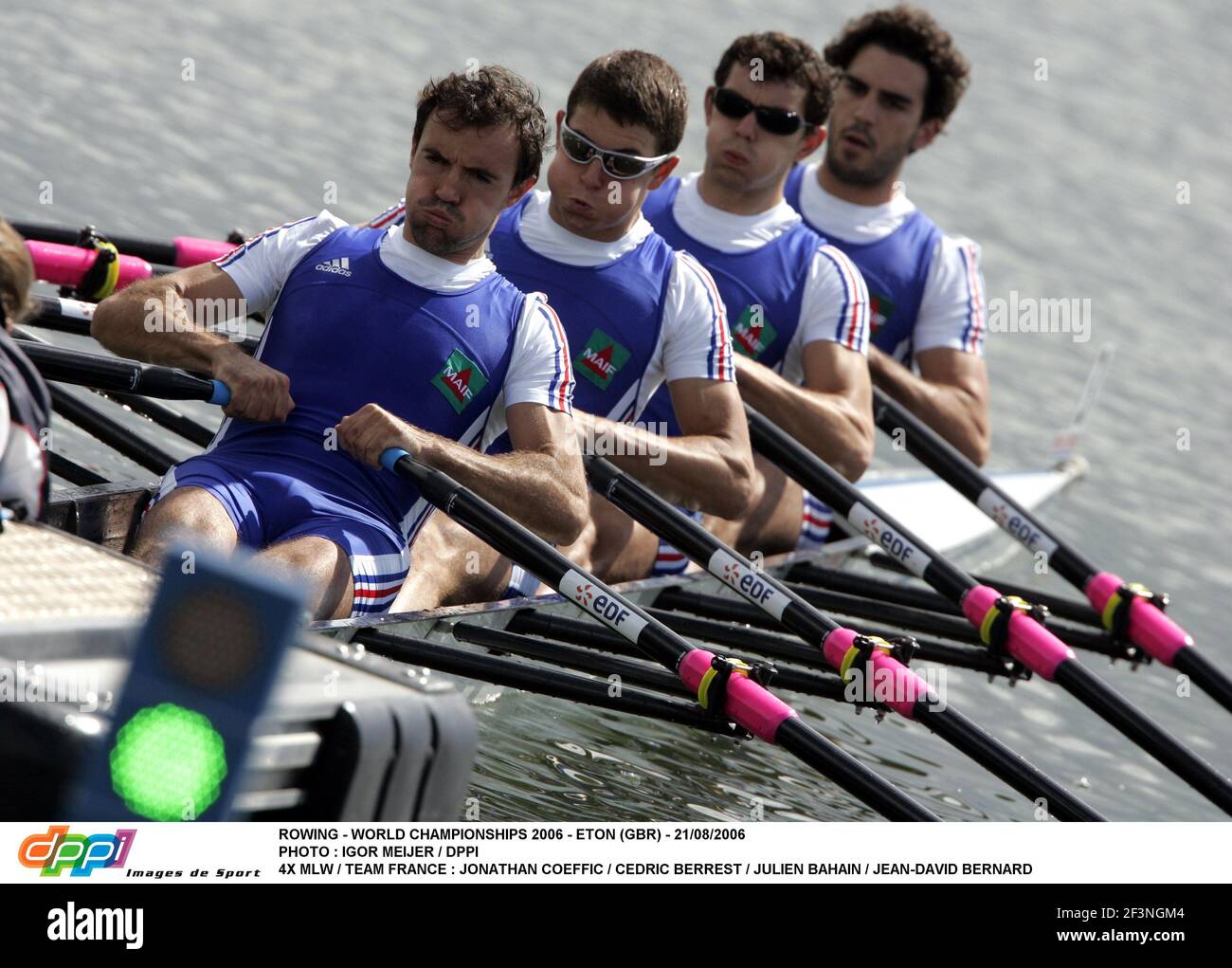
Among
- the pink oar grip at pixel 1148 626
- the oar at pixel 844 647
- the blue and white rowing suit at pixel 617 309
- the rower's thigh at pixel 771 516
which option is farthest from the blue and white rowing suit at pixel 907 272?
the oar at pixel 844 647

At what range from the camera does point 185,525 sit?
3906 millimetres

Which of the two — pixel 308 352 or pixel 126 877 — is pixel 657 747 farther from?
pixel 126 877

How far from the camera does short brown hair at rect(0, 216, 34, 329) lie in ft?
8.96

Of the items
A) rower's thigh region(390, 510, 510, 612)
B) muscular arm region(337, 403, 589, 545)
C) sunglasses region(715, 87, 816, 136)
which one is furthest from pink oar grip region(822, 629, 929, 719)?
sunglasses region(715, 87, 816, 136)

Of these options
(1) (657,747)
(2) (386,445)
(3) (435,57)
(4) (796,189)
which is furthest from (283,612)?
(3) (435,57)

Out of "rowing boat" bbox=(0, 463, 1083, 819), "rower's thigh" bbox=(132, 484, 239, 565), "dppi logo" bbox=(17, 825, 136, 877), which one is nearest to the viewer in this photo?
"dppi logo" bbox=(17, 825, 136, 877)

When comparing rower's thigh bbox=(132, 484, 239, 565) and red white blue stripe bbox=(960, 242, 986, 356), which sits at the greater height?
red white blue stripe bbox=(960, 242, 986, 356)

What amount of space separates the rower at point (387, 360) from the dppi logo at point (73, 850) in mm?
1841

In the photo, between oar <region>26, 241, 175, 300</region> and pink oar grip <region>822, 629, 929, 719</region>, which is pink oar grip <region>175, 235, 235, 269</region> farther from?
pink oar grip <region>822, 629, 929, 719</region>

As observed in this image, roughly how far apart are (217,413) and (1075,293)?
7.89 metres

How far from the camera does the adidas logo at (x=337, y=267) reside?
4355mm

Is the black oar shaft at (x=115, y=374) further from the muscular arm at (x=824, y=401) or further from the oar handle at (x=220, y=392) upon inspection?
the muscular arm at (x=824, y=401)

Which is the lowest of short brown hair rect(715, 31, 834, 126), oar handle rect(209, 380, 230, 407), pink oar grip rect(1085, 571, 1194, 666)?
pink oar grip rect(1085, 571, 1194, 666)

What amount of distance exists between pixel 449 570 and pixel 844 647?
3.52 feet
